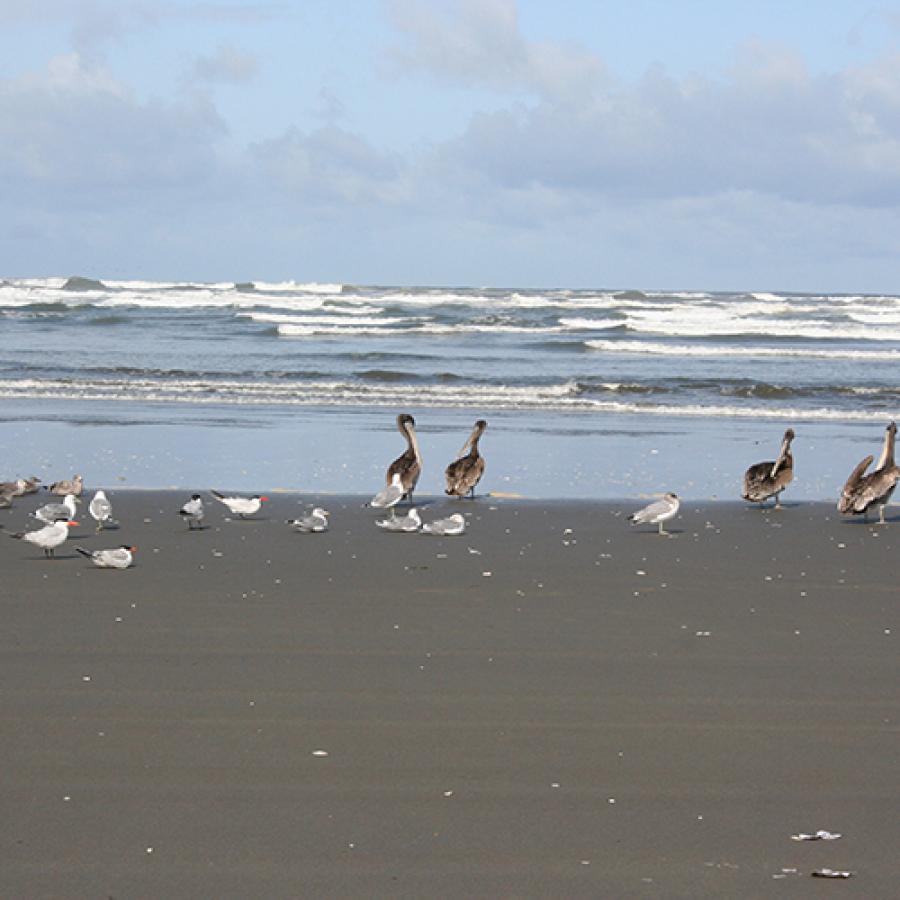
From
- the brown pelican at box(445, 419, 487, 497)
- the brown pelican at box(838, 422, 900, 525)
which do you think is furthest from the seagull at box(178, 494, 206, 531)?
the brown pelican at box(838, 422, 900, 525)

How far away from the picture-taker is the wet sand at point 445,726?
389cm

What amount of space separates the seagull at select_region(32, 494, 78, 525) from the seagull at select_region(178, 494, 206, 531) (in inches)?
35.1

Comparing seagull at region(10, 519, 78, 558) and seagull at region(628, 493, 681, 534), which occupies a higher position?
seagull at region(628, 493, 681, 534)

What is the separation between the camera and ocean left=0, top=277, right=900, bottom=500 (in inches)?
544

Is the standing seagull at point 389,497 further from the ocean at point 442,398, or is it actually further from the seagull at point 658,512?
the seagull at point 658,512

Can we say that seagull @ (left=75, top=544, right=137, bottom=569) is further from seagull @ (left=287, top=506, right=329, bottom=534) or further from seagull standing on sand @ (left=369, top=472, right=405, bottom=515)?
seagull standing on sand @ (left=369, top=472, right=405, bottom=515)

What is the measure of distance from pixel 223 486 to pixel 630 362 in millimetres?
21347

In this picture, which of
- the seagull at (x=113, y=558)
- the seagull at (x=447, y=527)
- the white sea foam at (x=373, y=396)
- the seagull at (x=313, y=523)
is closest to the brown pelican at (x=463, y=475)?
the seagull at (x=447, y=527)

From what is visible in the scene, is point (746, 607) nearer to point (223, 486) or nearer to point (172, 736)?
point (172, 736)

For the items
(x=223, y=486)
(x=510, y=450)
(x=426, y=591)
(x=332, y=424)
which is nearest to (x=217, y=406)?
(x=332, y=424)

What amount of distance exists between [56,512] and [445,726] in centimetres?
586

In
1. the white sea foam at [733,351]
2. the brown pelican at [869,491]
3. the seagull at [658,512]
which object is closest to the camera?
the seagull at [658,512]

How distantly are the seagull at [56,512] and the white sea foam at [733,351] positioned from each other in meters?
27.1

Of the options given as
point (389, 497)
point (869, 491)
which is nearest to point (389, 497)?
point (389, 497)
